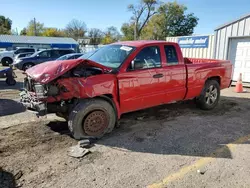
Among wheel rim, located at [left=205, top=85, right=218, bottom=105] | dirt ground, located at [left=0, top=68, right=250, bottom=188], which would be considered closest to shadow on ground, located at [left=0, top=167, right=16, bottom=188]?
dirt ground, located at [left=0, top=68, right=250, bottom=188]

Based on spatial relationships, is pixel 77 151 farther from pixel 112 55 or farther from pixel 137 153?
pixel 112 55

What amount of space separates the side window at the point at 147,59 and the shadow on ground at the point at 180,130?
141 centimetres

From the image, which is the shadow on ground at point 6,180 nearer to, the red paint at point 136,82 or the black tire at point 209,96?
the red paint at point 136,82

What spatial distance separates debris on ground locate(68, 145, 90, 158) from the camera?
12.3 ft

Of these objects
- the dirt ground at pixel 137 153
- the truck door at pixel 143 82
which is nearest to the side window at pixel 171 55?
the truck door at pixel 143 82

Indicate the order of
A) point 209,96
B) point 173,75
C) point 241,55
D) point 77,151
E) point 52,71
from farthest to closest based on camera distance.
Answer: point 241,55, point 209,96, point 173,75, point 52,71, point 77,151

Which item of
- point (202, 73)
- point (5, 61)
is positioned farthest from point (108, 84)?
point (5, 61)

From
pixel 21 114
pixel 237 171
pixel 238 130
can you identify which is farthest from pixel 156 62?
pixel 21 114

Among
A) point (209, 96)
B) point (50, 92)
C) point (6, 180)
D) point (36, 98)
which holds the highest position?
point (50, 92)

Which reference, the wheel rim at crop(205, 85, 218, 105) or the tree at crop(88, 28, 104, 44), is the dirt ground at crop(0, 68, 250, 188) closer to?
the wheel rim at crop(205, 85, 218, 105)

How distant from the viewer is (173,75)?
5375 mm

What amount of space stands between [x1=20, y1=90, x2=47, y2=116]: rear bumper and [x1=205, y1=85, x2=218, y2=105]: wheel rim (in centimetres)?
454

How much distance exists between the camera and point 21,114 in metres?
6.09

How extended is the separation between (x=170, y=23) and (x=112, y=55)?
136 feet
